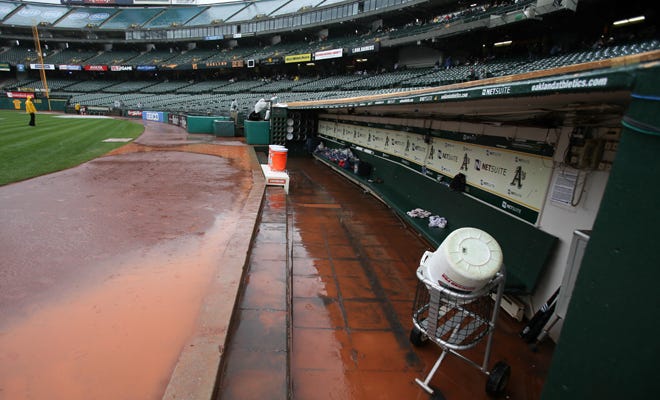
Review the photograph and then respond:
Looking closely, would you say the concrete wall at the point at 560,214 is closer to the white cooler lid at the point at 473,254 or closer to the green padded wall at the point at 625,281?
the white cooler lid at the point at 473,254

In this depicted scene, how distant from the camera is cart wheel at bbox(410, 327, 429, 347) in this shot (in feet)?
10.2

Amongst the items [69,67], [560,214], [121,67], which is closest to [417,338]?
[560,214]

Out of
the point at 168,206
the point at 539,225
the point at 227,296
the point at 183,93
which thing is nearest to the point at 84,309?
the point at 227,296

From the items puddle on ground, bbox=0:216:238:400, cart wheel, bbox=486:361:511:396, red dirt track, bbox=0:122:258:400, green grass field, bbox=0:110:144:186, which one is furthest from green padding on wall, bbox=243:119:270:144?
cart wheel, bbox=486:361:511:396

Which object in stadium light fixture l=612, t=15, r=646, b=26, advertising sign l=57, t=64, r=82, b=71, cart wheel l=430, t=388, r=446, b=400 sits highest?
stadium light fixture l=612, t=15, r=646, b=26

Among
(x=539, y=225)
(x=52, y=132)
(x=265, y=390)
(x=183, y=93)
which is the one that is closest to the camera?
(x=265, y=390)

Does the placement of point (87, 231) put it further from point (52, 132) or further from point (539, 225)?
point (52, 132)

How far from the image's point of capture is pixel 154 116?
1211 inches

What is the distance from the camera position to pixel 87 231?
4793 millimetres

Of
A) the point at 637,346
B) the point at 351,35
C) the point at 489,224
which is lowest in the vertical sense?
the point at 489,224

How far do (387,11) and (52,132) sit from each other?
75.3ft

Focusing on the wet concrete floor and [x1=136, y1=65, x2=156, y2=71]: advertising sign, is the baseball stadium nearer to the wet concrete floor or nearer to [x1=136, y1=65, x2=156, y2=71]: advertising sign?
the wet concrete floor

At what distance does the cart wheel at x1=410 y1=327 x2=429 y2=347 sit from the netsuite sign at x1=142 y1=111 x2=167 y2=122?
31368 mm

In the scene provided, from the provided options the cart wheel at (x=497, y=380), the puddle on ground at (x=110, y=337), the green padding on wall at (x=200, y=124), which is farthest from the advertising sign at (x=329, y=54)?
the cart wheel at (x=497, y=380)
